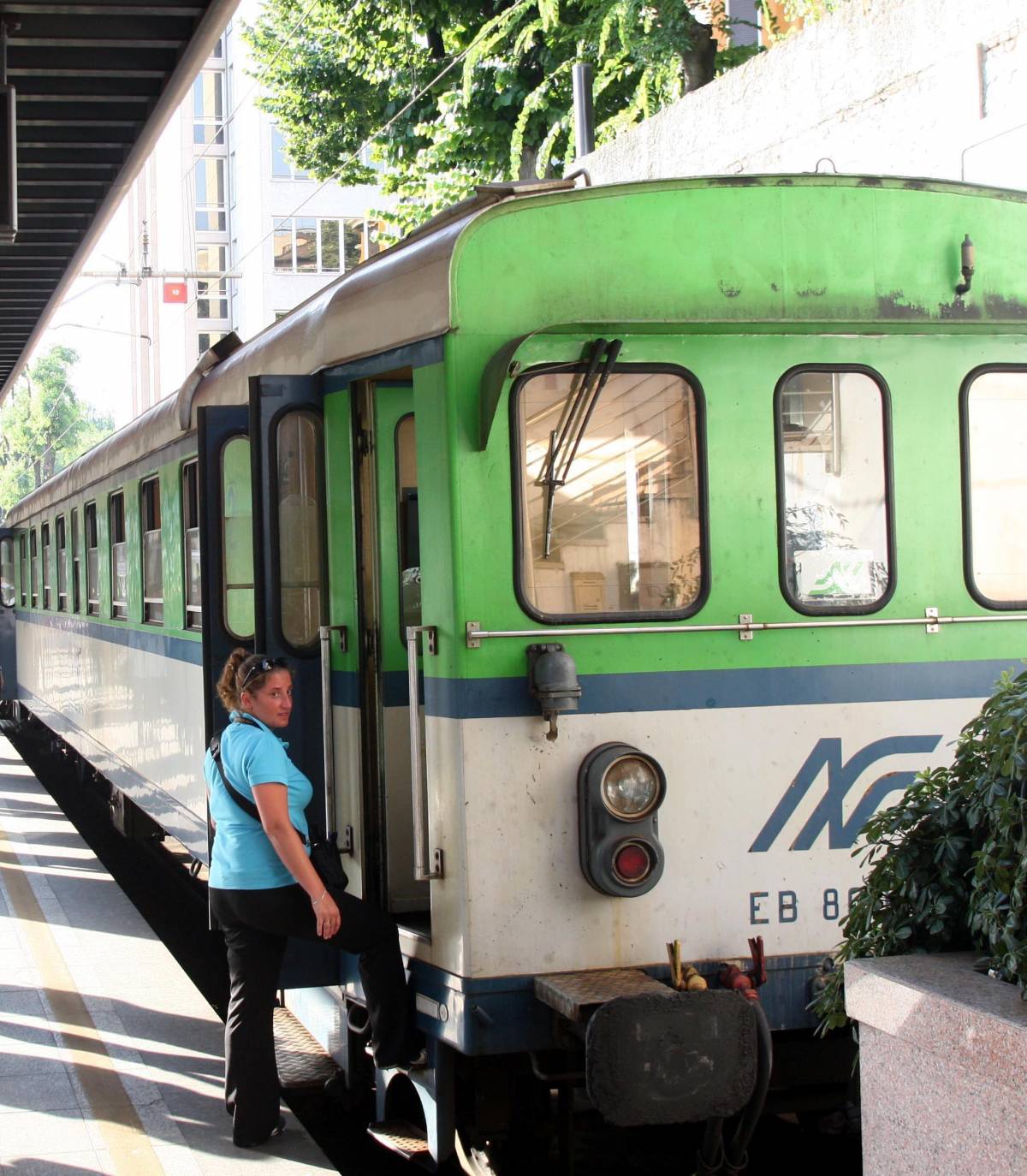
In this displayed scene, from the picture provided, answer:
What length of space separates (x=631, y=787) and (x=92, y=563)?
359 inches

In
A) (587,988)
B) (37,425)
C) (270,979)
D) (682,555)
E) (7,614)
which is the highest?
(37,425)

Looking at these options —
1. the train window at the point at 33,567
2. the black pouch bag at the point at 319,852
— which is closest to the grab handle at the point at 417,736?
the black pouch bag at the point at 319,852

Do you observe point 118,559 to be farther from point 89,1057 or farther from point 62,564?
point 89,1057

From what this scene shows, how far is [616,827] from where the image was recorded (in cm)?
511

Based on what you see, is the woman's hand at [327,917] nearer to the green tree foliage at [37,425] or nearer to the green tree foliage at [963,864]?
the green tree foliage at [963,864]

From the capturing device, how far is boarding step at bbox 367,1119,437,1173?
18.6 feet

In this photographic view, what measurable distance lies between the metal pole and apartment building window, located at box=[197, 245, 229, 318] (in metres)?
48.1

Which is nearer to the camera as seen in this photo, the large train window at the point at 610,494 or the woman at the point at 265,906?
the large train window at the point at 610,494

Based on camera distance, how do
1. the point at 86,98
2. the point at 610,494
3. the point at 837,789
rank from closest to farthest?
1. the point at 610,494
2. the point at 837,789
3. the point at 86,98

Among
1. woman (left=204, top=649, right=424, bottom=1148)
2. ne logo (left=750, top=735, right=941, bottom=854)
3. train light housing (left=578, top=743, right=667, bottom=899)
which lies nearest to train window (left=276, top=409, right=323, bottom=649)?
woman (left=204, top=649, right=424, bottom=1148)

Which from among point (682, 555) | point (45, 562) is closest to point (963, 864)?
point (682, 555)

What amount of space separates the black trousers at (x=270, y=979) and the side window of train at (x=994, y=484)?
2.26 m

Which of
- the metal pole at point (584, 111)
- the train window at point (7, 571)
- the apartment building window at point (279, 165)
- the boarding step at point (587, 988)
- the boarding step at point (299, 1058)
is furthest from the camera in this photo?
the apartment building window at point (279, 165)

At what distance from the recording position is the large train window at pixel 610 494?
5164 millimetres
